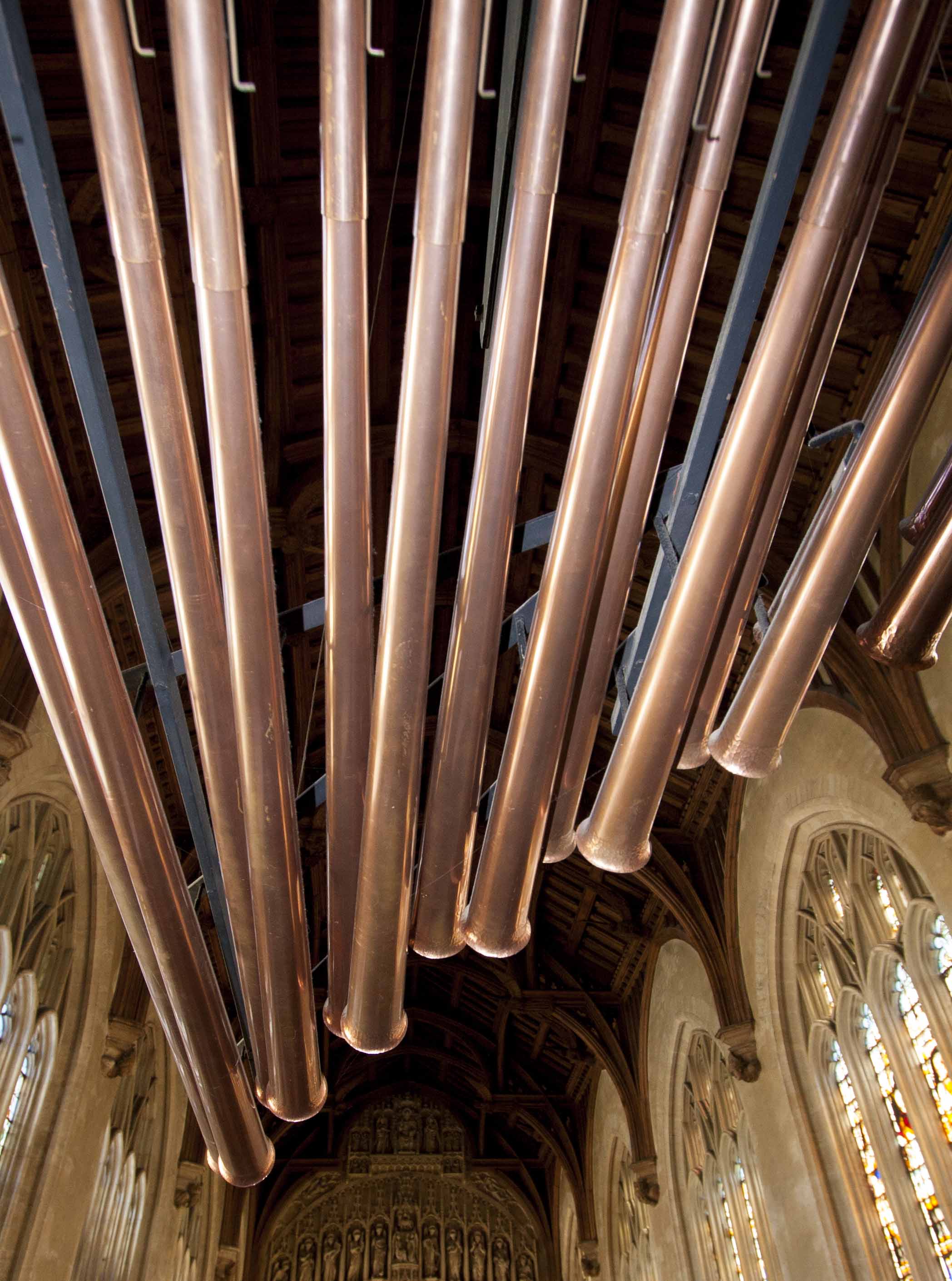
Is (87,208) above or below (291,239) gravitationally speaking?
below

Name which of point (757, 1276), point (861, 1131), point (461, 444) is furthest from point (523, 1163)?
point (461, 444)

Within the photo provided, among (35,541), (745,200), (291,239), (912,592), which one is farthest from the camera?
(291,239)

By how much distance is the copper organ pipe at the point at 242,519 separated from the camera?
9.09 feet

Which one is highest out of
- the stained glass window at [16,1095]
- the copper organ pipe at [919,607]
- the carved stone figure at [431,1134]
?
the carved stone figure at [431,1134]

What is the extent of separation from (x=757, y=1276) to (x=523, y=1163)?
14012mm

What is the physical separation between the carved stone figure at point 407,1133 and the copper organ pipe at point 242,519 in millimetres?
24281

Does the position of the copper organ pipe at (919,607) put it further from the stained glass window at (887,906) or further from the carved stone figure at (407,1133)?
the carved stone figure at (407,1133)

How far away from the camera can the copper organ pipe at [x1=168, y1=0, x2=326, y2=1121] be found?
277 cm

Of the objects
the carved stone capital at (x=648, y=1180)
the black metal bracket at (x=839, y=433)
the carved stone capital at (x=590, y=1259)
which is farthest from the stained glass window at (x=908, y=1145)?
the carved stone capital at (x=590, y=1259)

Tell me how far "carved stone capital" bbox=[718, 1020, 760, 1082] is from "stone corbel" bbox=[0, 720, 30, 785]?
9.63m

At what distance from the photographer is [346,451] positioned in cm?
359

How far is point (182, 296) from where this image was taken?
368 inches

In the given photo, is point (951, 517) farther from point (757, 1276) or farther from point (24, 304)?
point (757, 1276)

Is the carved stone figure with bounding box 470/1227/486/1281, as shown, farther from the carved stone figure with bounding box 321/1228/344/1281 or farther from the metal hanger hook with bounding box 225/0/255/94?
the metal hanger hook with bounding box 225/0/255/94
